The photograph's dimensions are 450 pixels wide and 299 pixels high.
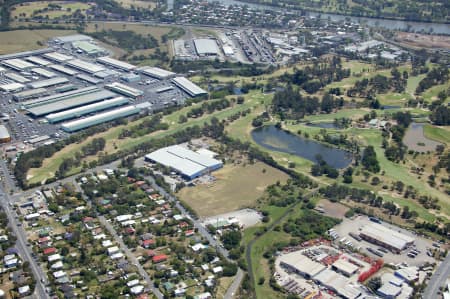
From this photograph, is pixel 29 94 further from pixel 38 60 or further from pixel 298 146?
pixel 298 146

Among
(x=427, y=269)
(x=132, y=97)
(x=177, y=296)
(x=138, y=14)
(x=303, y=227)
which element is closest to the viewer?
(x=177, y=296)

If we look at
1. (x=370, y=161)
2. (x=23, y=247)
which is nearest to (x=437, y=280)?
(x=370, y=161)

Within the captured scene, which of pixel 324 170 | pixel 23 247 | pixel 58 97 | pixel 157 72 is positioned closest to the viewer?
pixel 23 247

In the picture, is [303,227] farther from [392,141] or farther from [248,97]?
[248,97]

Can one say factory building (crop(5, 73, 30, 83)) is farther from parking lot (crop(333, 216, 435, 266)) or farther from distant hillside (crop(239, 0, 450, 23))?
distant hillside (crop(239, 0, 450, 23))

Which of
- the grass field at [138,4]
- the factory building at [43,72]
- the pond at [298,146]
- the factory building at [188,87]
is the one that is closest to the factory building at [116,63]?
the factory building at [188,87]

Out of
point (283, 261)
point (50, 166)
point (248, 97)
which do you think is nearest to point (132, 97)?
point (248, 97)

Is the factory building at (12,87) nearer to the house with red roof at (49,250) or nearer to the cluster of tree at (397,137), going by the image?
the house with red roof at (49,250)

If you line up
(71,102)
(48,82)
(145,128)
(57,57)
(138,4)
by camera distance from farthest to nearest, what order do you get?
(138,4) < (57,57) < (48,82) < (71,102) < (145,128)
